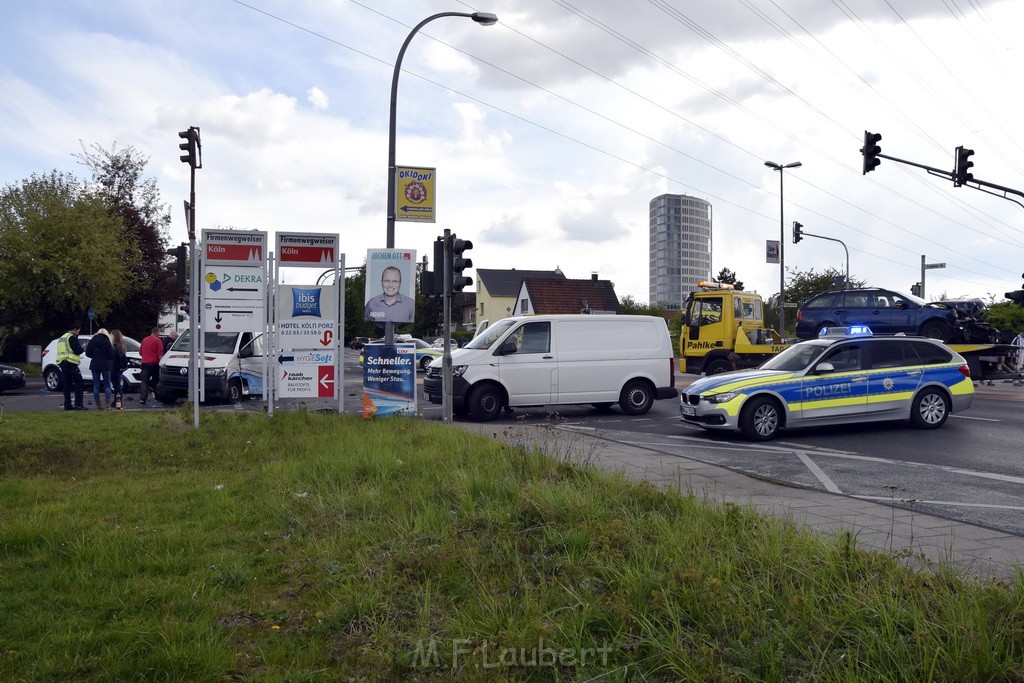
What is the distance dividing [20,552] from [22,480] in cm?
300

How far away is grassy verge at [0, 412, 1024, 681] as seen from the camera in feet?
12.0

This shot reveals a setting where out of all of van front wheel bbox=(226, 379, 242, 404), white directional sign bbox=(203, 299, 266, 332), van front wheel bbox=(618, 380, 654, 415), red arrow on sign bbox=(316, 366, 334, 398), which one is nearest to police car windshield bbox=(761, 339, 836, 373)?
van front wheel bbox=(618, 380, 654, 415)

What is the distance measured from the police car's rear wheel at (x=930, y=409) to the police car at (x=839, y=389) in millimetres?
15

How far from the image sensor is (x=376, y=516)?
21.5 ft

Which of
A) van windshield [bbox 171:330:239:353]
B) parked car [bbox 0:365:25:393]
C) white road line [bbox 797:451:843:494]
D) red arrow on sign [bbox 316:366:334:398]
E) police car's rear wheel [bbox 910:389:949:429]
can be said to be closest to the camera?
white road line [bbox 797:451:843:494]

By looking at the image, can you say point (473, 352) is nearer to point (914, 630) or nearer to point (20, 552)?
point (20, 552)

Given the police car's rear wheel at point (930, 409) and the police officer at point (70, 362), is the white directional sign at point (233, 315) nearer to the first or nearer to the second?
the police officer at point (70, 362)

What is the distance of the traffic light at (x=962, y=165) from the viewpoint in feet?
77.6

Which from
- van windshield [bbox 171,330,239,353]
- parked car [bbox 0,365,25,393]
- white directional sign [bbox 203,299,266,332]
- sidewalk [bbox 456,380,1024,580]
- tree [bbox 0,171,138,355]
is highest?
tree [bbox 0,171,138,355]

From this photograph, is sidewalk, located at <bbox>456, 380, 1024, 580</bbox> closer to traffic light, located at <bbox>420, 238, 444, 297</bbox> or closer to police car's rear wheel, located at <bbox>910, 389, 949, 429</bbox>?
traffic light, located at <bbox>420, 238, 444, 297</bbox>

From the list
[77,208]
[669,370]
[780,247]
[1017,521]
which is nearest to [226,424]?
[669,370]

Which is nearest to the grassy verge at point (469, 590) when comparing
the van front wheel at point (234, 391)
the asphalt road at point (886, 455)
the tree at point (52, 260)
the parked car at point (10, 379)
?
the asphalt road at point (886, 455)

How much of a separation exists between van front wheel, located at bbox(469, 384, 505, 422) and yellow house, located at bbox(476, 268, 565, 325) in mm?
73852

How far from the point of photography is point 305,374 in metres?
14.7
